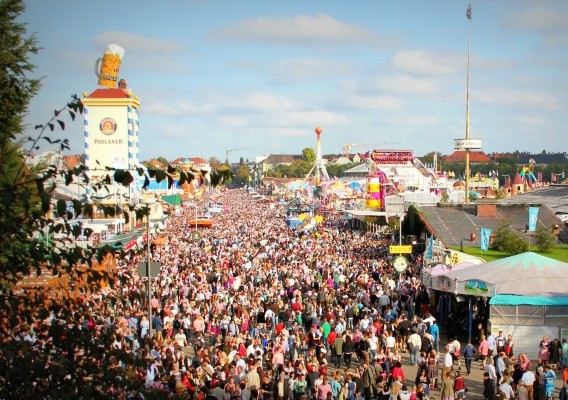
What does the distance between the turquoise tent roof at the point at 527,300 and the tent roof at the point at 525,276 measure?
181mm

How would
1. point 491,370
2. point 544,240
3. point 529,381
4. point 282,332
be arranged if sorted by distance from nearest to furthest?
point 529,381, point 491,370, point 282,332, point 544,240

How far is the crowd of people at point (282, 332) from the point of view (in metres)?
10.9

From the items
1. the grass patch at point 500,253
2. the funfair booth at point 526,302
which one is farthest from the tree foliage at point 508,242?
the funfair booth at point 526,302

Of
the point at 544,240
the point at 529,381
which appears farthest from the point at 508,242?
the point at 529,381

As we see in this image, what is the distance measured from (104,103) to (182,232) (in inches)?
1247

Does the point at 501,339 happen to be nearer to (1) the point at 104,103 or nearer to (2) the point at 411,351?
(2) the point at 411,351

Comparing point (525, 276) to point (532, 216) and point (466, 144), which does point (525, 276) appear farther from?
point (466, 144)

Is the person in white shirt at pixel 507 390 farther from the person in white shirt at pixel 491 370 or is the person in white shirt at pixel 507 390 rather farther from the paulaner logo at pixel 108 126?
the paulaner logo at pixel 108 126

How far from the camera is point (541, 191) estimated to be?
67000mm

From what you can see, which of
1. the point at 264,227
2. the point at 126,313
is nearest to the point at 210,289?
the point at 126,313

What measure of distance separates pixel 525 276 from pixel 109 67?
6946cm

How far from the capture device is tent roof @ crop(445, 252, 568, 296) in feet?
59.7

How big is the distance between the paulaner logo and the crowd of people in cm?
4452

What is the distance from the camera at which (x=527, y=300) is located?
1770cm
